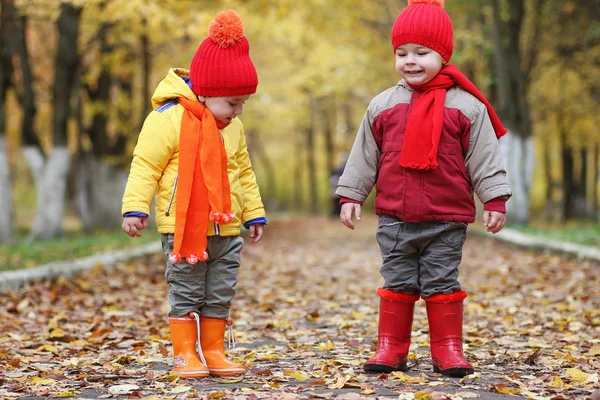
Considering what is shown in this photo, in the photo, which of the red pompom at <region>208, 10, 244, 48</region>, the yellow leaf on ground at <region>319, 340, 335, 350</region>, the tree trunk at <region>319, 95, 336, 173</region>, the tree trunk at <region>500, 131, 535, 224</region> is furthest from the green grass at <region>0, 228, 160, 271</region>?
the tree trunk at <region>319, 95, 336, 173</region>

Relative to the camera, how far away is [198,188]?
4781 mm

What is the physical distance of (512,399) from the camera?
13.6ft

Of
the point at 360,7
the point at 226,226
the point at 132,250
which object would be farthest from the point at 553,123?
the point at 226,226

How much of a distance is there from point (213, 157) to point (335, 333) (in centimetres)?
241

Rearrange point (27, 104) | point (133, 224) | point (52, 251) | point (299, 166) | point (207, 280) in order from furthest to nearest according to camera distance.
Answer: point (299, 166) < point (27, 104) < point (52, 251) < point (207, 280) < point (133, 224)

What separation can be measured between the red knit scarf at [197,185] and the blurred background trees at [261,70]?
8.90 metres

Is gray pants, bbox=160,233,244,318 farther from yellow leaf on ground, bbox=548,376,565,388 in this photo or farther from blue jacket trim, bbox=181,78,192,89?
yellow leaf on ground, bbox=548,376,565,388

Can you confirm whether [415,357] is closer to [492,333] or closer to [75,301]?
[492,333]

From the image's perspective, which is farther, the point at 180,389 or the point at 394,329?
the point at 394,329

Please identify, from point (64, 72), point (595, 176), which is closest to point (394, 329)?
point (64, 72)

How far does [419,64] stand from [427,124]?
1.13 ft

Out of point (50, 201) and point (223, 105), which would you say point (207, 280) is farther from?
point (50, 201)

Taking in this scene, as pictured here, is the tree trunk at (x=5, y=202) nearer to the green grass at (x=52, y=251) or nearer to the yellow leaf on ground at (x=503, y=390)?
the green grass at (x=52, y=251)

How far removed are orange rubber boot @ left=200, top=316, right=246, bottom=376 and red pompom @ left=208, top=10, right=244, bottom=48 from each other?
1.52 meters
